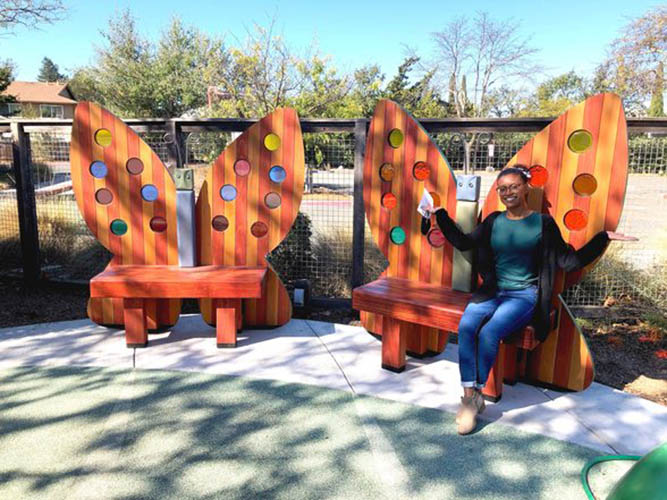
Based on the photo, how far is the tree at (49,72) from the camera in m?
104

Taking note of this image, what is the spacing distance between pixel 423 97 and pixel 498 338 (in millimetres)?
30273

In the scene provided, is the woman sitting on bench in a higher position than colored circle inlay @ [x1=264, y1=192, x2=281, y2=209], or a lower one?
lower

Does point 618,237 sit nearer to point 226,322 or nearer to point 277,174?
point 277,174

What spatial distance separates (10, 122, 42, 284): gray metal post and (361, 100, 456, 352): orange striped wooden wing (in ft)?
13.0

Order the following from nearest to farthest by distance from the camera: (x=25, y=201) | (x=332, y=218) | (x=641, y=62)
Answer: (x=25, y=201)
(x=332, y=218)
(x=641, y=62)

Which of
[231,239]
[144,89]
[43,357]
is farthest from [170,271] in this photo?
[144,89]

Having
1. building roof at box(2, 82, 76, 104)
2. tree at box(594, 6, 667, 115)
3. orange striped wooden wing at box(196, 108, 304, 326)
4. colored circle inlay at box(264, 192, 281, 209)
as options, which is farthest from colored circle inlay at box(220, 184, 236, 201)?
building roof at box(2, 82, 76, 104)

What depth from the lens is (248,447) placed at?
2730 mm

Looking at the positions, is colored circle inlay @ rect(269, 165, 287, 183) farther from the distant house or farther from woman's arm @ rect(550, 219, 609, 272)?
the distant house

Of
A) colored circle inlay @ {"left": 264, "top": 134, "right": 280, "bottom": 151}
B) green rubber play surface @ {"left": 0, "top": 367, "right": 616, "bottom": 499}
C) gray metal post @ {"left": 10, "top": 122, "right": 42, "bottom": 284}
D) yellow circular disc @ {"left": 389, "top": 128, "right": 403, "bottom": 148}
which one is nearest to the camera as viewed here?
green rubber play surface @ {"left": 0, "top": 367, "right": 616, "bottom": 499}

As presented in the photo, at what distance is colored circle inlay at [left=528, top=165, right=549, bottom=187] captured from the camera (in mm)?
3402

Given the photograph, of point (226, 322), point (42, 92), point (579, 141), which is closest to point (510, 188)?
point (579, 141)

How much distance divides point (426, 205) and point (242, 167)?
5.67ft

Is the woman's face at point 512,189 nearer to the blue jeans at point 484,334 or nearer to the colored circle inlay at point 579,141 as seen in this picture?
Answer: the colored circle inlay at point 579,141
